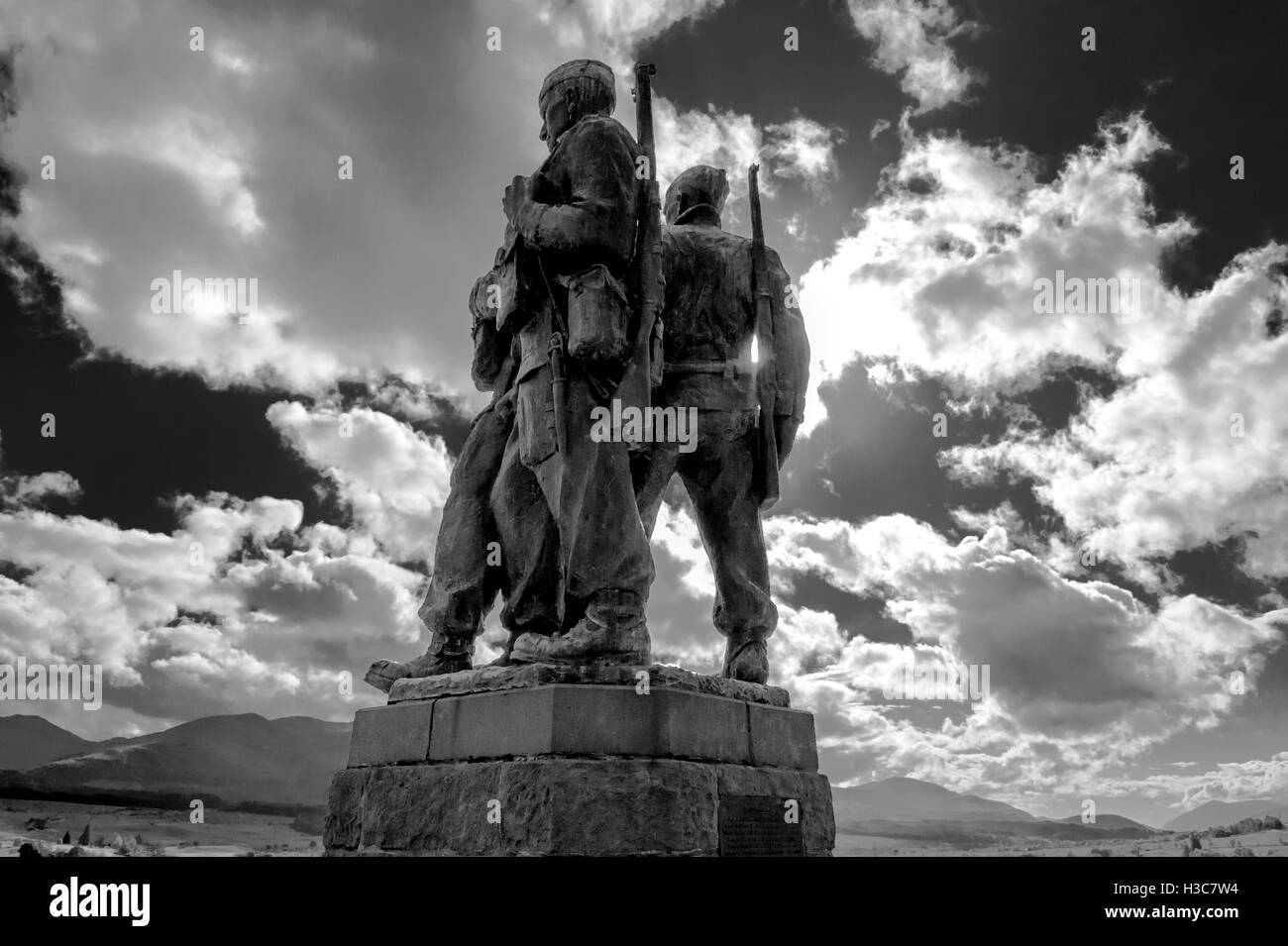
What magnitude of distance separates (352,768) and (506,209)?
382 centimetres

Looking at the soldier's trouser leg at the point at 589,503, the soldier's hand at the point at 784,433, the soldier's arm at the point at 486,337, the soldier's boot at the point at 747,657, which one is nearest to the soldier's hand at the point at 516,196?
the soldier's arm at the point at 486,337

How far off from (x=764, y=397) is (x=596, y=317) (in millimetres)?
1710

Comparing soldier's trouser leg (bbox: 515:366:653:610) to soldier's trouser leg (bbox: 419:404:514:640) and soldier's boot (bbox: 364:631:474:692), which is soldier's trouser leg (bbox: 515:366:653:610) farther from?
soldier's boot (bbox: 364:631:474:692)

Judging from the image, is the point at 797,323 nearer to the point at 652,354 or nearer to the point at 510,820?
the point at 652,354

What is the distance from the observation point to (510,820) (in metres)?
5.34

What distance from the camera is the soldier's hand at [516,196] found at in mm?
6520

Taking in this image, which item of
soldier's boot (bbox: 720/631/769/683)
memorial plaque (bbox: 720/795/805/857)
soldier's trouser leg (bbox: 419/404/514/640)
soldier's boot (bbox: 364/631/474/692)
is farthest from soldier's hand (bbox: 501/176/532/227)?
memorial plaque (bbox: 720/795/805/857)

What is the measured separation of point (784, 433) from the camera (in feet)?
24.9

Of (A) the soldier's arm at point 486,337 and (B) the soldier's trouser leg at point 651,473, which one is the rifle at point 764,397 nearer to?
(B) the soldier's trouser leg at point 651,473

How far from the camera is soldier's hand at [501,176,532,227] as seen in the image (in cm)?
652

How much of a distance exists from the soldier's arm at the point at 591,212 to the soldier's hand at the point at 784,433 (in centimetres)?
185

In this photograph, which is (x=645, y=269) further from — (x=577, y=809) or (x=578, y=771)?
(x=577, y=809)

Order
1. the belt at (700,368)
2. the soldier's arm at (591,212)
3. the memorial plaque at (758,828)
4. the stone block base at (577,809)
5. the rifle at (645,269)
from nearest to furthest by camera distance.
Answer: the stone block base at (577,809) → the memorial plaque at (758,828) → the soldier's arm at (591,212) → the rifle at (645,269) → the belt at (700,368)
